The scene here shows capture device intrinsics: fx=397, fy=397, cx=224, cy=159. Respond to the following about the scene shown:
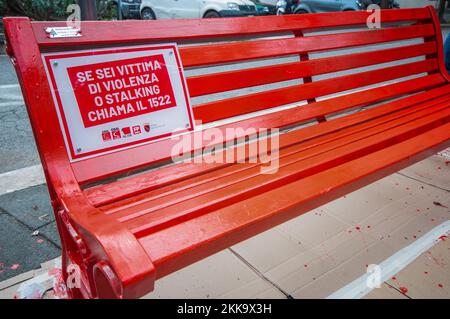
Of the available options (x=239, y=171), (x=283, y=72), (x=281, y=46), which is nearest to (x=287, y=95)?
(x=283, y=72)

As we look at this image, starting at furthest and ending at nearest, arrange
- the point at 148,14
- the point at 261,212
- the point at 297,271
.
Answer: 1. the point at 148,14
2. the point at 297,271
3. the point at 261,212

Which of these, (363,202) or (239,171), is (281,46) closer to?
(239,171)

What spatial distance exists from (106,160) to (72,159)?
0.40 ft

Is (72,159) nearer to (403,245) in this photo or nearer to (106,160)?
(106,160)

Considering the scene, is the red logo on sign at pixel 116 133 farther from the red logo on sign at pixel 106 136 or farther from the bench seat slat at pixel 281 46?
the bench seat slat at pixel 281 46

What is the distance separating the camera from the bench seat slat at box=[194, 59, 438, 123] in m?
1.80

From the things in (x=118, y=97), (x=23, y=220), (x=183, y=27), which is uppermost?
(x=183, y=27)

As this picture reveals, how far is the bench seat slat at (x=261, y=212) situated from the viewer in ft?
3.75

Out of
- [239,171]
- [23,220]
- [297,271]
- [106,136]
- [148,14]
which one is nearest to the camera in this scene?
[106,136]

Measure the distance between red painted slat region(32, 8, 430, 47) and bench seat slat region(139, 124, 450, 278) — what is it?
0.77 m

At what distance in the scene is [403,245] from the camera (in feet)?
6.73

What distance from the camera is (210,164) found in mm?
1732

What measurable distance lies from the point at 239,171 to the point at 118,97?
1.87 feet

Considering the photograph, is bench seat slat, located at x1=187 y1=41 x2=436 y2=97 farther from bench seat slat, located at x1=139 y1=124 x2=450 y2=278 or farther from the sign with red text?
bench seat slat, located at x1=139 y1=124 x2=450 y2=278
